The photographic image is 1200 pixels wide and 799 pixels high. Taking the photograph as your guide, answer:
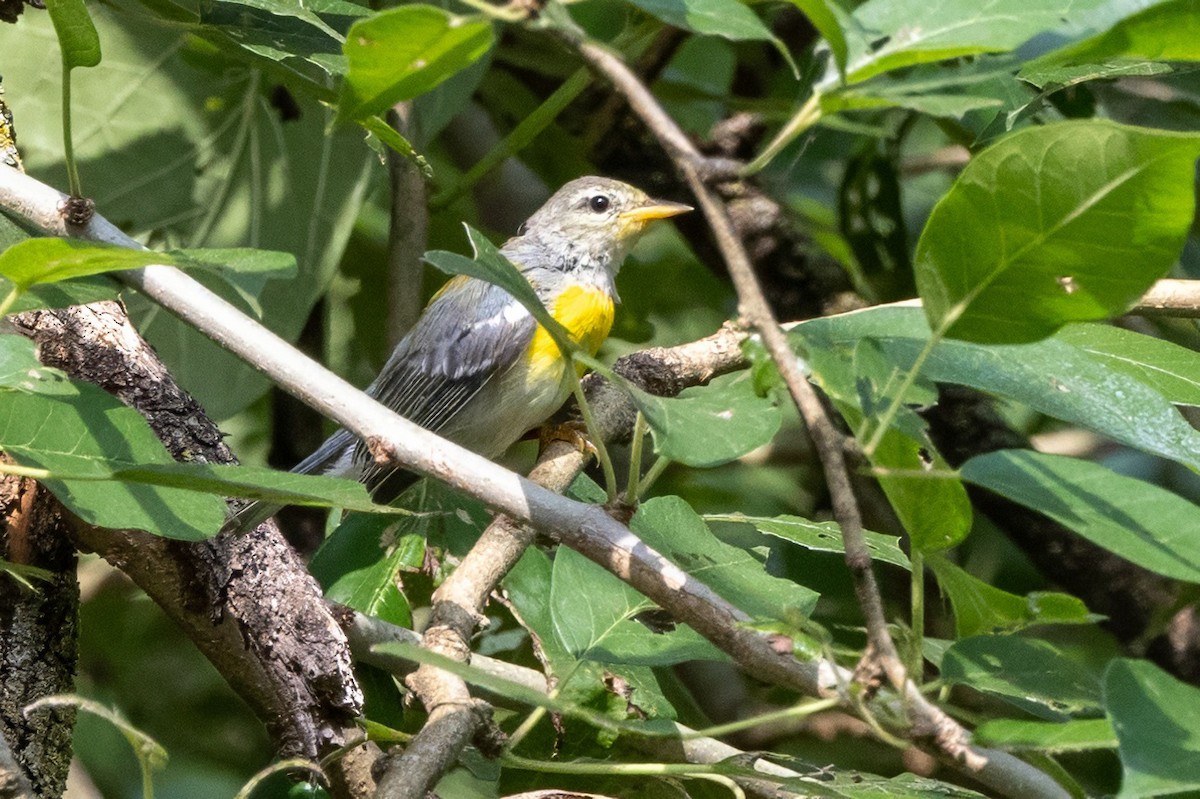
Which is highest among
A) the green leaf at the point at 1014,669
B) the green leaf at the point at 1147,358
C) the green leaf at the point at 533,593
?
the green leaf at the point at 1147,358

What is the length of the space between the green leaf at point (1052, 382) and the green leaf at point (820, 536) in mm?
484

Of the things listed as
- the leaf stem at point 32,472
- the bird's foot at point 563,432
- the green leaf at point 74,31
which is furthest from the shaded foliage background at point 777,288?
the bird's foot at point 563,432

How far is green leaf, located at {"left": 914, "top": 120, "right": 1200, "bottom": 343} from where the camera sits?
1102mm

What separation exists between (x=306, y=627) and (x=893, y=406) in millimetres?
1119

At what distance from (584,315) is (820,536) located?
1.85m

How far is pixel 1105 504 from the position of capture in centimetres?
119

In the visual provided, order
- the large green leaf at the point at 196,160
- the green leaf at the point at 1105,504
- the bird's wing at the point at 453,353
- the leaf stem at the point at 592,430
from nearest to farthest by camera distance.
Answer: the green leaf at the point at 1105,504 → the leaf stem at the point at 592,430 → the large green leaf at the point at 196,160 → the bird's wing at the point at 453,353

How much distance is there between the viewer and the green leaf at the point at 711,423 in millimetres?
1222

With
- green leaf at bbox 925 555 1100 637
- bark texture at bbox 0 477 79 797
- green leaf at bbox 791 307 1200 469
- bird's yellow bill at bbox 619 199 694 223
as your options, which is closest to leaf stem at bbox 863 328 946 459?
green leaf at bbox 791 307 1200 469

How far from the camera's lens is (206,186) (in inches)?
133

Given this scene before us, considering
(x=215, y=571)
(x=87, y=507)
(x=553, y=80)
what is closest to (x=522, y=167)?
(x=553, y=80)

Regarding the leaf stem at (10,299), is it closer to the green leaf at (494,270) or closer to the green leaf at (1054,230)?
the green leaf at (494,270)

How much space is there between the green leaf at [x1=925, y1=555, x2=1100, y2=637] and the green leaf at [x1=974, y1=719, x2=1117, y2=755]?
221 millimetres

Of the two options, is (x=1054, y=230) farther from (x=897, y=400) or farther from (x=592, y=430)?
(x=592, y=430)
